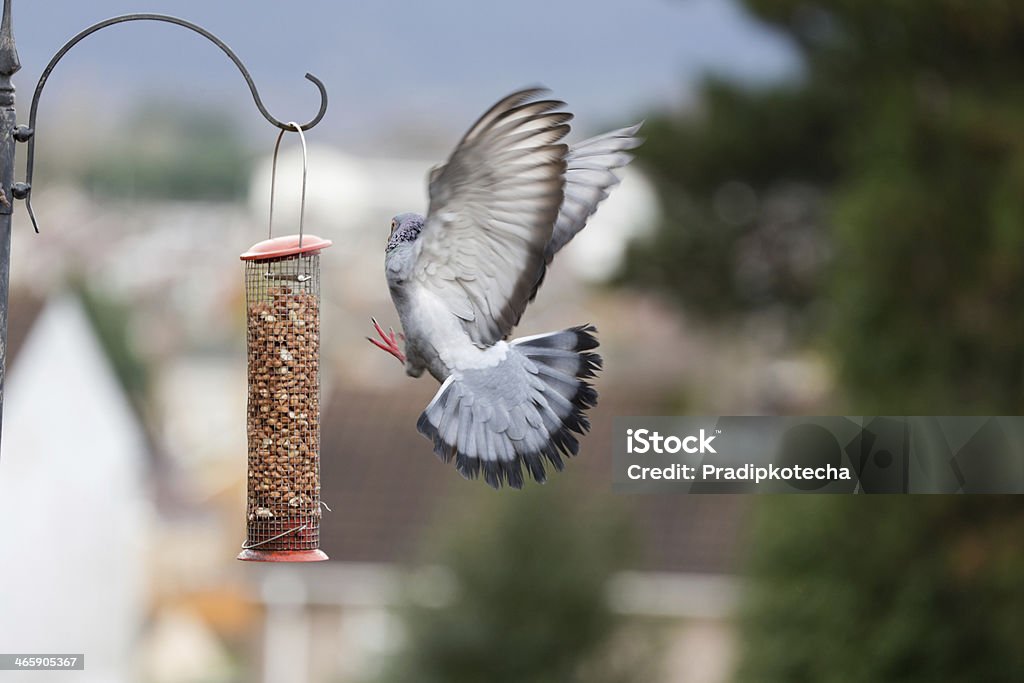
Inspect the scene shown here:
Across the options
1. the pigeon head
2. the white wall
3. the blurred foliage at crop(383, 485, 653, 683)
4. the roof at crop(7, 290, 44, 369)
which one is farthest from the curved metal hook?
the roof at crop(7, 290, 44, 369)

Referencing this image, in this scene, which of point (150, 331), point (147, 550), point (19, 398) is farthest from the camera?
point (150, 331)

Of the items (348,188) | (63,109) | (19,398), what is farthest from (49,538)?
(63,109)

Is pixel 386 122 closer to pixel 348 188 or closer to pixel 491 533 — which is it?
pixel 348 188

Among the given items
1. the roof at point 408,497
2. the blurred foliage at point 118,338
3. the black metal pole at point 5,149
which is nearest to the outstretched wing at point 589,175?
the black metal pole at point 5,149

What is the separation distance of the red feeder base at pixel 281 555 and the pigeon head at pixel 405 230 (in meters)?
0.69

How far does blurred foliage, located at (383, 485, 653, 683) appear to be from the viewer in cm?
940

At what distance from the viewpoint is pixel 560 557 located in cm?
945

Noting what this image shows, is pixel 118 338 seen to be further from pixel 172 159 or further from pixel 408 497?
pixel 172 159

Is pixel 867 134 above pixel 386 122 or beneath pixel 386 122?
beneath

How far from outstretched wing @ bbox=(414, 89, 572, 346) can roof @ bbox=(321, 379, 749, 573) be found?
10.7 m

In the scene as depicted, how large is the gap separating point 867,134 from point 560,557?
3.20 meters

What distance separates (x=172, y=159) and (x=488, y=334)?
274ft

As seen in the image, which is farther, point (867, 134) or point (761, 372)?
point (761, 372)

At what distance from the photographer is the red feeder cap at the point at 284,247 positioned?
3.21m
